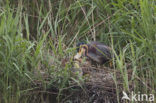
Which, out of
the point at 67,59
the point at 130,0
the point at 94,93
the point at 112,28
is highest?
the point at 130,0

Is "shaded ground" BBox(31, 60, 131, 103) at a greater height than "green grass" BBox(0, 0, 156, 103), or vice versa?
"green grass" BBox(0, 0, 156, 103)

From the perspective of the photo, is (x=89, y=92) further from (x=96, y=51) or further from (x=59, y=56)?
(x=96, y=51)

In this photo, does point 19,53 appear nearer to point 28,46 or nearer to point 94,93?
point 28,46

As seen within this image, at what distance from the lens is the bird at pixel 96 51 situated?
4.41 m

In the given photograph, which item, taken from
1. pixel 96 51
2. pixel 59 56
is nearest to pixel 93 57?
pixel 96 51

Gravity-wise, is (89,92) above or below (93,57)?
below

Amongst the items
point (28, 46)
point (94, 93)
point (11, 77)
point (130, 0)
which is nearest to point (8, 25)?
point (28, 46)

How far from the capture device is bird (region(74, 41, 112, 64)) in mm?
4406

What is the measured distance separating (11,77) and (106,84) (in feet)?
3.42

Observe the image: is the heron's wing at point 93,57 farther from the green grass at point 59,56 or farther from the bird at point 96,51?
the green grass at point 59,56

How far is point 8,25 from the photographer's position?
13.1ft

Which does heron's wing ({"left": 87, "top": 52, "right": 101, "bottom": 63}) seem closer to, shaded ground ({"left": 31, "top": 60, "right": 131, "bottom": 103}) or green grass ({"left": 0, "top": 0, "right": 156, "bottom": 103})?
green grass ({"left": 0, "top": 0, "right": 156, "bottom": 103})

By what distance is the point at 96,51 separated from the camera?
449 centimetres

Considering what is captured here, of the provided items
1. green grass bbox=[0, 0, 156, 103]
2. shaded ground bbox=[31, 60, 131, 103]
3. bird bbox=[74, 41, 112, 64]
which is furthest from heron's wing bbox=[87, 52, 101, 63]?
shaded ground bbox=[31, 60, 131, 103]
